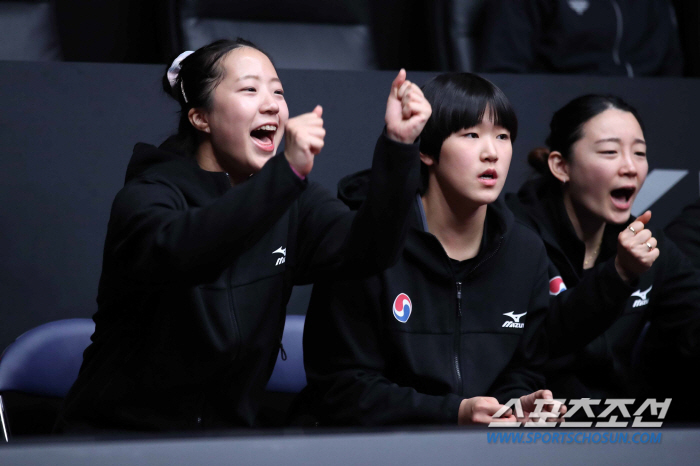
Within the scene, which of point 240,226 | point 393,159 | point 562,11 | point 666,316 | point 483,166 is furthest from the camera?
point 562,11

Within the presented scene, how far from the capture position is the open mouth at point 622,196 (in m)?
1.62

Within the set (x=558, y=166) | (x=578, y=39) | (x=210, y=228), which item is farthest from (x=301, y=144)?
(x=578, y=39)

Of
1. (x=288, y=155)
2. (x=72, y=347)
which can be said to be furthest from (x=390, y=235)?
(x=72, y=347)

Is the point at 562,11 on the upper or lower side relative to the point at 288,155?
upper

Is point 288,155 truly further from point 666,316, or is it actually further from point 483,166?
point 666,316

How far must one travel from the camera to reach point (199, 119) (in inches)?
50.3

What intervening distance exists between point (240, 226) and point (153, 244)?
134 millimetres

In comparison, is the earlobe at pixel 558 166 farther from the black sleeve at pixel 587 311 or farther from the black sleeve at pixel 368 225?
the black sleeve at pixel 368 225

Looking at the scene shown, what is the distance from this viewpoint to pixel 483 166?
134 centimetres

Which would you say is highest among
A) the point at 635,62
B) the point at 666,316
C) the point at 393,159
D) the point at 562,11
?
the point at 562,11

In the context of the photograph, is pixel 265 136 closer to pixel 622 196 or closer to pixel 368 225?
pixel 368 225

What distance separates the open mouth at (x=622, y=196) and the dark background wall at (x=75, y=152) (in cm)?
59

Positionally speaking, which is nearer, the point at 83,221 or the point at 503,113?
the point at 503,113

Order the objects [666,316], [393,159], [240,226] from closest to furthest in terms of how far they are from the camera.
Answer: [240,226] → [393,159] → [666,316]
